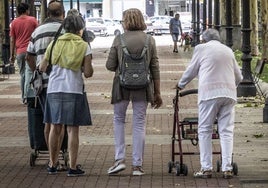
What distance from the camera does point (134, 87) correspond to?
10.6 metres

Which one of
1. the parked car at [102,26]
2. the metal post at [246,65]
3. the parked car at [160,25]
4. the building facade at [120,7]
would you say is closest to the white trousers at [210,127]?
the metal post at [246,65]

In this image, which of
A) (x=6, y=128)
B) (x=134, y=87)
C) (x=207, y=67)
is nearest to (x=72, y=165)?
(x=134, y=87)

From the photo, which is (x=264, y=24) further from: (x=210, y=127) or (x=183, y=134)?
(x=210, y=127)

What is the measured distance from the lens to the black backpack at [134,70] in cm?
1059

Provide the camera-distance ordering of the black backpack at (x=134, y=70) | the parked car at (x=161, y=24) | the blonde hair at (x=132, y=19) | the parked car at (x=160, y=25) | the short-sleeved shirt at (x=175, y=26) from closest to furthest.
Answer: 1. the black backpack at (x=134, y=70)
2. the blonde hair at (x=132, y=19)
3. the short-sleeved shirt at (x=175, y=26)
4. the parked car at (x=161, y=24)
5. the parked car at (x=160, y=25)

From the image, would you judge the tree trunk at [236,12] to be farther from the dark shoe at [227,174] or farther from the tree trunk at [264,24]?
the dark shoe at [227,174]

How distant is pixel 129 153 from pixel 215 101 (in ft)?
8.29

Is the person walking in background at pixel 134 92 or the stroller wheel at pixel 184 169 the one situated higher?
the person walking in background at pixel 134 92

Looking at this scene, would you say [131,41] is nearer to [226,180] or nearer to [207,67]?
[207,67]

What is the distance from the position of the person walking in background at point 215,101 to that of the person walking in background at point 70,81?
120cm

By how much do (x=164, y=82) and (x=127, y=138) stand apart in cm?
1158

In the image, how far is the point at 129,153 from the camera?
41.7 ft

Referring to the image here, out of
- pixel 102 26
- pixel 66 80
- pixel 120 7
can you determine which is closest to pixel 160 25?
pixel 102 26

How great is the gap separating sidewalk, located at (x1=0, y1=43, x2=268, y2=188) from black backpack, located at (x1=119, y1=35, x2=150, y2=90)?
106cm
